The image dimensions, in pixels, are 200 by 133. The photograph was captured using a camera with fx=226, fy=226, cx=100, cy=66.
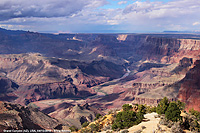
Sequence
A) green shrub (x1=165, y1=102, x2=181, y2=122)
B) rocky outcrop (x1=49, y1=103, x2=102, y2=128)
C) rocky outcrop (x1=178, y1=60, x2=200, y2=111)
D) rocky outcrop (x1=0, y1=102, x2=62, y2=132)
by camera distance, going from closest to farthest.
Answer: green shrub (x1=165, y1=102, x2=181, y2=122) → rocky outcrop (x1=0, y1=102, x2=62, y2=132) → rocky outcrop (x1=178, y1=60, x2=200, y2=111) → rocky outcrop (x1=49, y1=103, x2=102, y2=128)

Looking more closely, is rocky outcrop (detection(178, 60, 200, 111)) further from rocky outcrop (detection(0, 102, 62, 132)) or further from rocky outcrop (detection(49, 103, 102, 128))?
rocky outcrop (detection(0, 102, 62, 132))

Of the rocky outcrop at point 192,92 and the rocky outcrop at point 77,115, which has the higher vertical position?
the rocky outcrop at point 192,92

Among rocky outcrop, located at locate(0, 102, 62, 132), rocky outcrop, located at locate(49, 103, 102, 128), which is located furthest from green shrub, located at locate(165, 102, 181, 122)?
rocky outcrop, located at locate(49, 103, 102, 128)

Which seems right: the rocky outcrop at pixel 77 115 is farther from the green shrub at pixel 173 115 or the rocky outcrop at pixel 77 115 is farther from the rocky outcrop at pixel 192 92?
the green shrub at pixel 173 115

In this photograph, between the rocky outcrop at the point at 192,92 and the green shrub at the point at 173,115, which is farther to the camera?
the rocky outcrop at the point at 192,92

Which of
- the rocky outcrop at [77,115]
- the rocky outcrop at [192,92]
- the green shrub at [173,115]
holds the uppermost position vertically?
the green shrub at [173,115]

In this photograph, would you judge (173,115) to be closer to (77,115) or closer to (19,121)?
(19,121)

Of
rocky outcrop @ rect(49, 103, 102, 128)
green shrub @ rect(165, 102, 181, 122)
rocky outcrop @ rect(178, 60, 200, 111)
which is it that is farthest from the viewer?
rocky outcrop @ rect(49, 103, 102, 128)

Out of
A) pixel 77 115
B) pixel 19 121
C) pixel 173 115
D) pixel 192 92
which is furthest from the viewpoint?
pixel 77 115

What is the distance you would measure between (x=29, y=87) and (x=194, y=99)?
129 metres

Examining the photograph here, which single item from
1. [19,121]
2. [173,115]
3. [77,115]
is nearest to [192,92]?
[77,115]

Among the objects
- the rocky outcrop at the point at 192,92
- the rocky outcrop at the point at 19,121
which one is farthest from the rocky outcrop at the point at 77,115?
the rocky outcrop at the point at 192,92

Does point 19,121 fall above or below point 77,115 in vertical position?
above

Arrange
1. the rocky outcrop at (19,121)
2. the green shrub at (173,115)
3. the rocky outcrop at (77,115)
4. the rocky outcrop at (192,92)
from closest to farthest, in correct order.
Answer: the green shrub at (173,115), the rocky outcrop at (19,121), the rocky outcrop at (192,92), the rocky outcrop at (77,115)
